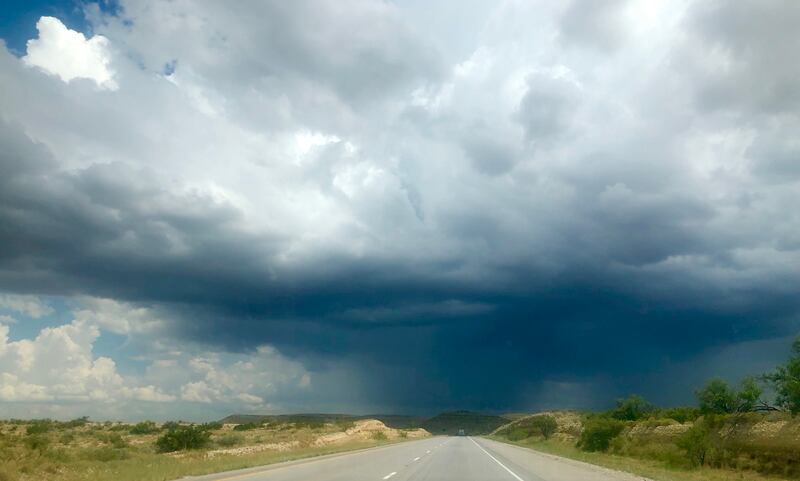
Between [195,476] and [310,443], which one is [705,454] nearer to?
[195,476]

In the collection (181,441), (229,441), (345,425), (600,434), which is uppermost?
(345,425)

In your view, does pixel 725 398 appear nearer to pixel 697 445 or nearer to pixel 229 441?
pixel 697 445

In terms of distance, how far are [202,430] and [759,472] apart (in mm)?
39823

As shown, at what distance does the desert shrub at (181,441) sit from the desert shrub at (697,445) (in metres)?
35.0

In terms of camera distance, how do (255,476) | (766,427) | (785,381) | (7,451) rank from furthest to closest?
(785,381) < (766,427) < (7,451) < (255,476)

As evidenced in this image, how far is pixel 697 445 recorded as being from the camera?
121ft

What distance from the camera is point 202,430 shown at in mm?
52875

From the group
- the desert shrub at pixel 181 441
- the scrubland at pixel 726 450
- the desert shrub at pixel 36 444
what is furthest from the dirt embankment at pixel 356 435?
the desert shrub at pixel 36 444

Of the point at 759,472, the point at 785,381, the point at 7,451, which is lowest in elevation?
the point at 759,472

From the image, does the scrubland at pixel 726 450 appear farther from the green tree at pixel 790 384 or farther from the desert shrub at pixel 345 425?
the desert shrub at pixel 345 425

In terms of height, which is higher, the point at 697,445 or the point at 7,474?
the point at 7,474

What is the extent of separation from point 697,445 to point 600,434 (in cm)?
2435

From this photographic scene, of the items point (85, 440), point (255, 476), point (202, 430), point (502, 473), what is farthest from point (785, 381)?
point (85, 440)

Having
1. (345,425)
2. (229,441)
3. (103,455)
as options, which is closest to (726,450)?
(103,455)
